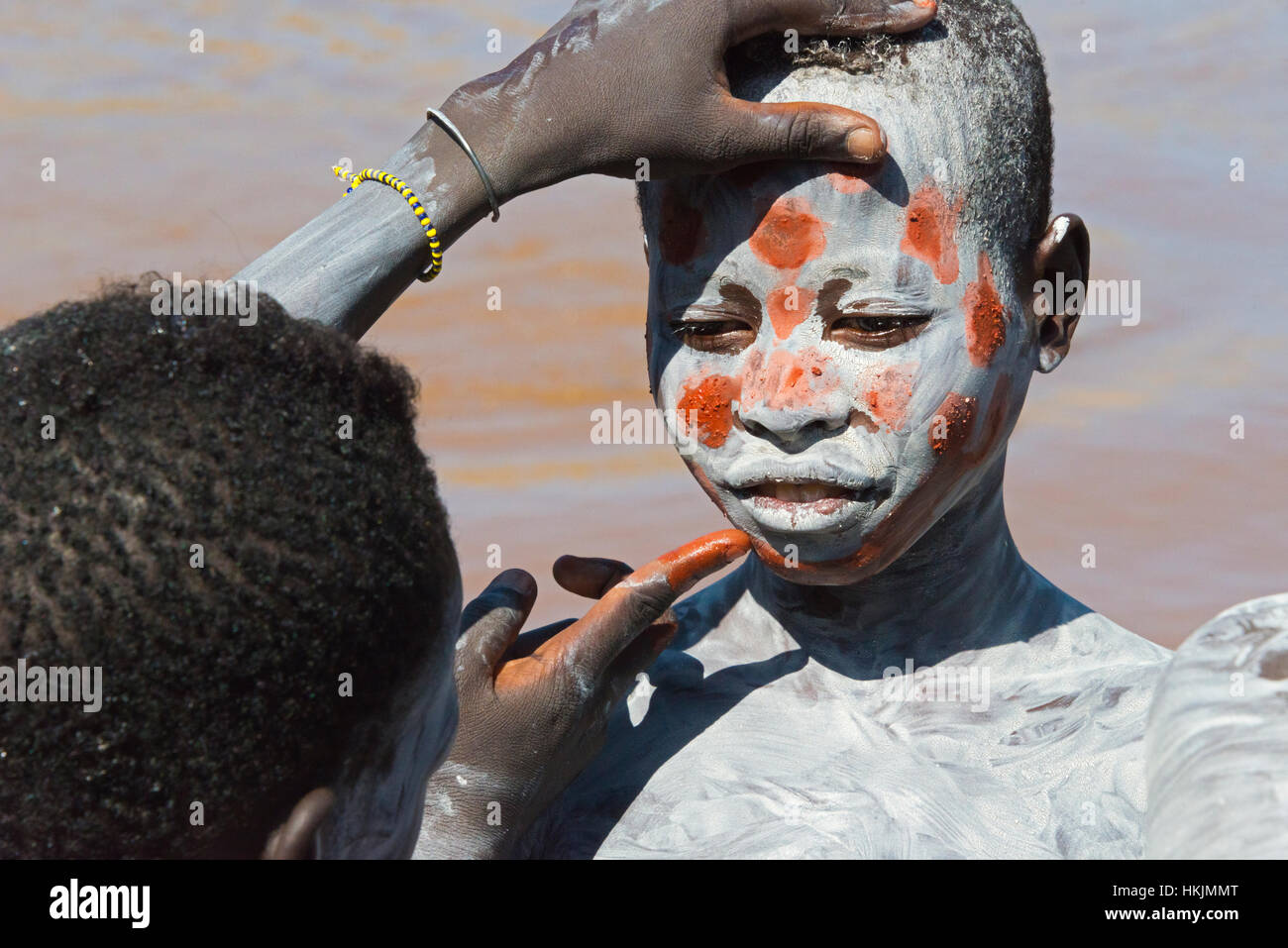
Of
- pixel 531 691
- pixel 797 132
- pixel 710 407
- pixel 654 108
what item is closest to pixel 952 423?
pixel 710 407

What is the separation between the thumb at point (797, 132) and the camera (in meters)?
2.48

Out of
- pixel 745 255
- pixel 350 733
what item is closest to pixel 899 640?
pixel 745 255

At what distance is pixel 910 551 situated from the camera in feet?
9.34

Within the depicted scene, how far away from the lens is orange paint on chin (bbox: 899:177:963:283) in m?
2.58

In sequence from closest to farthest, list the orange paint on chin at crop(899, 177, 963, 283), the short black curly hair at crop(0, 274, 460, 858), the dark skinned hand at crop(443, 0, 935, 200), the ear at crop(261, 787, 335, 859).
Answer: the short black curly hair at crop(0, 274, 460, 858), the ear at crop(261, 787, 335, 859), the dark skinned hand at crop(443, 0, 935, 200), the orange paint on chin at crop(899, 177, 963, 283)

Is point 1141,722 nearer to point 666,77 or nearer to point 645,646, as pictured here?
point 645,646

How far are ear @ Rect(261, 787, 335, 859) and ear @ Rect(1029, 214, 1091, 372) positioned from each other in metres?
1.66

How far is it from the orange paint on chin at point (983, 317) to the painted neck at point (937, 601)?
285 millimetres

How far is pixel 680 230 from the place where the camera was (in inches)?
106

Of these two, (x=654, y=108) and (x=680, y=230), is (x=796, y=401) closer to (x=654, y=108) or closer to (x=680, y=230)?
(x=680, y=230)

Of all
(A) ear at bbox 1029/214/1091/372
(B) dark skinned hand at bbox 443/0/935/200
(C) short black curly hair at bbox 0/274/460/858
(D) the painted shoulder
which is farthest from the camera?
(A) ear at bbox 1029/214/1091/372

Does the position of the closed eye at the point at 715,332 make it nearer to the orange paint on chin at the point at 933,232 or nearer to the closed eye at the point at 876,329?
the closed eye at the point at 876,329

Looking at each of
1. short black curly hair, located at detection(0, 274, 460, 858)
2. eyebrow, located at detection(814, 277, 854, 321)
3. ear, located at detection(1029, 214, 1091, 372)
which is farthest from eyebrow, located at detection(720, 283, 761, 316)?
short black curly hair, located at detection(0, 274, 460, 858)

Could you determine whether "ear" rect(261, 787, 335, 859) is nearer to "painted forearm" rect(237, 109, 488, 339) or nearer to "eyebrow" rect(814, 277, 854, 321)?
"painted forearm" rect(237, 109, 488, 339)
